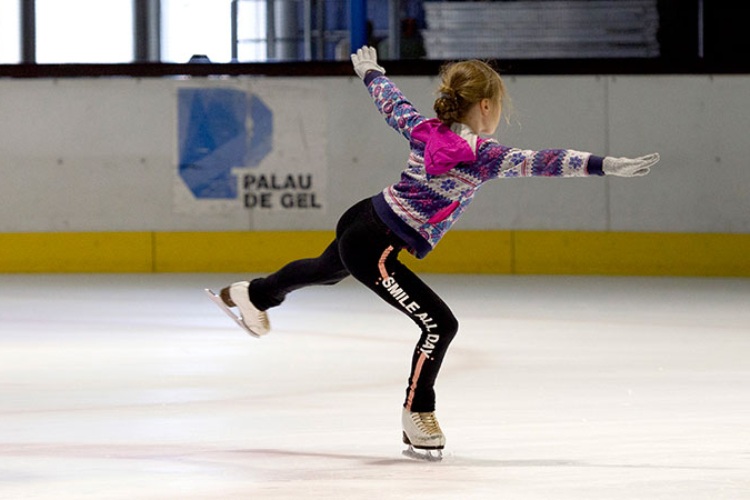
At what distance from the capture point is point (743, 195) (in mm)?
11422

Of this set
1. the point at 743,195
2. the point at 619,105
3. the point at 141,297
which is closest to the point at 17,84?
the point at 141,297

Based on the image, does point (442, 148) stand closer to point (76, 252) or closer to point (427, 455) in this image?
point (427, 455)

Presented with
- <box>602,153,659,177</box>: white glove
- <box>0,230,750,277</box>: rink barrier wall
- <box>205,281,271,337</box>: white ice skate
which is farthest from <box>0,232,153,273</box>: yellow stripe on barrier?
<box>602,153,659,177</box>: white glove

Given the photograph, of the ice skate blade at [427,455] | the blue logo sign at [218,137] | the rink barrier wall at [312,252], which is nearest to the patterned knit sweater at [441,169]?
the ice skate blade at [427,455]

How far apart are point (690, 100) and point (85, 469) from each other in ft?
26.3

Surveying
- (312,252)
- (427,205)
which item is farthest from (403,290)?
(312,252)

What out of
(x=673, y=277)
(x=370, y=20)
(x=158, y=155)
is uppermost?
(x=370, y=20)

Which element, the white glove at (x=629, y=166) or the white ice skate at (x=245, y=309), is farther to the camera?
the white ice skate at (x=245, y=309)

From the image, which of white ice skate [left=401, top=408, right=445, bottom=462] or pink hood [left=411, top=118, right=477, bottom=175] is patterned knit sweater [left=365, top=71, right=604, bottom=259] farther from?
white ice skate [left=401, top=408, right=445, bottom=462]

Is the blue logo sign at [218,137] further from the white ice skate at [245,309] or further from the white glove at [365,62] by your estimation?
the white glove at [365,62]

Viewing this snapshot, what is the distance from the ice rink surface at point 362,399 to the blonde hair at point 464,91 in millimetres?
992

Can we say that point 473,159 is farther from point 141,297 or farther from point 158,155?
point 158,155

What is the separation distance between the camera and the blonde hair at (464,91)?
4.46 meters

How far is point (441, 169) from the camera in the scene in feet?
14.5
